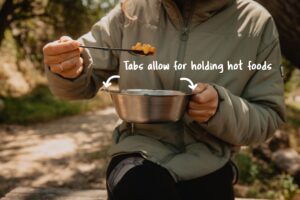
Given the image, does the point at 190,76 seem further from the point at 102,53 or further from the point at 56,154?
the point at 56,154

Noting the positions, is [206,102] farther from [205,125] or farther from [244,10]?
[244,10]

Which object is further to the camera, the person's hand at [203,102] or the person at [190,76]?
the person at [190,76]

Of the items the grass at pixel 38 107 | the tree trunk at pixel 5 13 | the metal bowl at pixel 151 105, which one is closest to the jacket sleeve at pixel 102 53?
the metal bowl at pixel 151 105

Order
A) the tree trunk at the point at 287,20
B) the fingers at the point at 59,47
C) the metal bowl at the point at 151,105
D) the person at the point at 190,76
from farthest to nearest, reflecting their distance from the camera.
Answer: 1. the tree trunk at the point at 287,20
2. the person at the point at 190,76
3. the fingers at the point at 59,47
4. the metal bowl at the point at 151,105

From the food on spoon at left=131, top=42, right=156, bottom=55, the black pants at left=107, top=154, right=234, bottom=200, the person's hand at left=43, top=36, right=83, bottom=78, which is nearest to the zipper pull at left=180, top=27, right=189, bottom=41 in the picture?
the food on spoon at left=131, top=42, right=156, bottom=55

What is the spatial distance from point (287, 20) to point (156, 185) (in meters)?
2.66

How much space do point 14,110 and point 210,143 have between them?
8.21 metres

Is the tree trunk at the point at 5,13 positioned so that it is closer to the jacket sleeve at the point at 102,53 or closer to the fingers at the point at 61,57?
the jacket sleeve at the point at 102,53

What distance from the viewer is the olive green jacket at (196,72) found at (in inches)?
78.4

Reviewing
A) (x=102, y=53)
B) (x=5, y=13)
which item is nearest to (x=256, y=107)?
(x=102, y=53)

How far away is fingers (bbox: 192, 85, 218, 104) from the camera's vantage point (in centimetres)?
175

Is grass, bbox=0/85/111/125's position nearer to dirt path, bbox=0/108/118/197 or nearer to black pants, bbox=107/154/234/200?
dirt path, bbox=0/108/118/197

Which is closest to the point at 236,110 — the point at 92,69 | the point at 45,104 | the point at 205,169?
the point at 205,169

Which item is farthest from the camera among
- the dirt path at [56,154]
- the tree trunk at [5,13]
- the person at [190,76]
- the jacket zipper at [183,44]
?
the tree trunk at [5,13]
